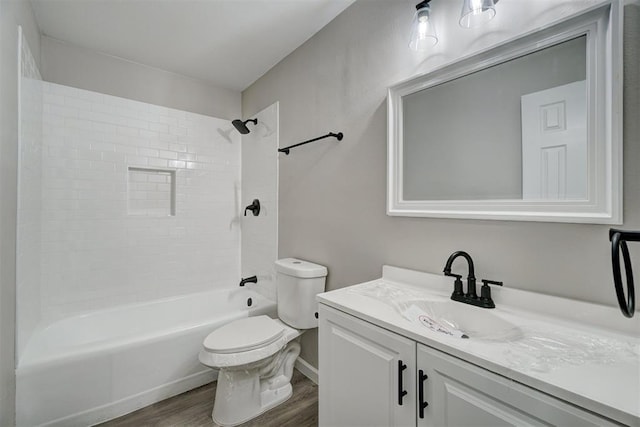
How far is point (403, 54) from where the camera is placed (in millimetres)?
1409

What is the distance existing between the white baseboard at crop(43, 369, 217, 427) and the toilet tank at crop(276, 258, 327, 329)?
0.78 meters

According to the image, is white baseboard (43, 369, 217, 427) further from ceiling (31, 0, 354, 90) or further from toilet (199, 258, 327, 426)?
ceiling (31, 0, 354, 90)

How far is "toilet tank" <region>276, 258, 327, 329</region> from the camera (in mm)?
1811

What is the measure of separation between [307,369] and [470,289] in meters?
1.45

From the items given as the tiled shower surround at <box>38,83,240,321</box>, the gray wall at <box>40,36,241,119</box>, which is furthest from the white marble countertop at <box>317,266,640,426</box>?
the gray wall at <box>40,36,241,119</box>

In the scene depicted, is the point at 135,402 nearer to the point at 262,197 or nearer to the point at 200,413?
the point at 200,413

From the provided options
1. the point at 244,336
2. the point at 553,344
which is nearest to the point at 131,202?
the point at 244,336

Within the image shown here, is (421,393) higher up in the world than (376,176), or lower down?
lower down

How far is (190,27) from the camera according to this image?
1919 mm

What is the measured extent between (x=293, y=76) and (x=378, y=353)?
204cm

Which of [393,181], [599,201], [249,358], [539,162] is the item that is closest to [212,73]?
[393,181]

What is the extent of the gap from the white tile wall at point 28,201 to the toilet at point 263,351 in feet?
3.46

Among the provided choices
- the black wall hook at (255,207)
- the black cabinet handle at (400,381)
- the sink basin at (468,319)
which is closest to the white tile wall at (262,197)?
the black wall hook at (255,207)

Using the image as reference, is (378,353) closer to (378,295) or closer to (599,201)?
(378,295)
